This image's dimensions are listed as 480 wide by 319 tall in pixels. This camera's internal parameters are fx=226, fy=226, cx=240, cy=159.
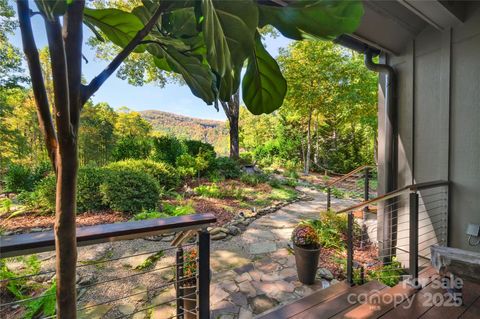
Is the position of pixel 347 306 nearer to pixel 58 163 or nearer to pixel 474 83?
pixel 58 163

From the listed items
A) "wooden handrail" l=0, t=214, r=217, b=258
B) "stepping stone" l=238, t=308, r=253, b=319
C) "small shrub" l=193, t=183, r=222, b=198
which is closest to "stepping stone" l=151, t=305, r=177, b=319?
"stepping stone" l=238, t=308, r=253, b=319

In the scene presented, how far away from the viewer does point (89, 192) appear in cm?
418

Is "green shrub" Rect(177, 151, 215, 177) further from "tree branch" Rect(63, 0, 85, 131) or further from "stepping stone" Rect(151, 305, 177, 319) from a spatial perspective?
"tree branch" Rect(63, 0, 85, 131)

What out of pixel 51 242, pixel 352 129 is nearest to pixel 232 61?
pixel 51 242

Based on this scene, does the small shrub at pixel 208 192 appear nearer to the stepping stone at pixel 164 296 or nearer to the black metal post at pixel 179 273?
the stepping stone at pixel 164 296

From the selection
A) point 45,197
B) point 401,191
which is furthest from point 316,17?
point 45,197

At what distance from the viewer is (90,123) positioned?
25.4 feet

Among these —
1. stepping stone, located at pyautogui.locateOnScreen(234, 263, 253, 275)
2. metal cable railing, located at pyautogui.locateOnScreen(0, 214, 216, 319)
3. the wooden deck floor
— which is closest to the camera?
metal cable railing, located at pyautogui.locateOnScreen(0, 214, 216, 319)

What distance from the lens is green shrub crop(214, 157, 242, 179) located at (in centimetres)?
778

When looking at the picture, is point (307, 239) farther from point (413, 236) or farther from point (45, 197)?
point (45, 197)

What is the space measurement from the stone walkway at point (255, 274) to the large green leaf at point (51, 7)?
2.23m

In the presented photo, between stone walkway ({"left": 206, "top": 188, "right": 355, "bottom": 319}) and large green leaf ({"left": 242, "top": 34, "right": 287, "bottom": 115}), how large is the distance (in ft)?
6.37

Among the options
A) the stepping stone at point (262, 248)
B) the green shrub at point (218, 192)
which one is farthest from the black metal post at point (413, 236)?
the green shrub at point (218, 192)

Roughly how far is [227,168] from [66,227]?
291 inches
